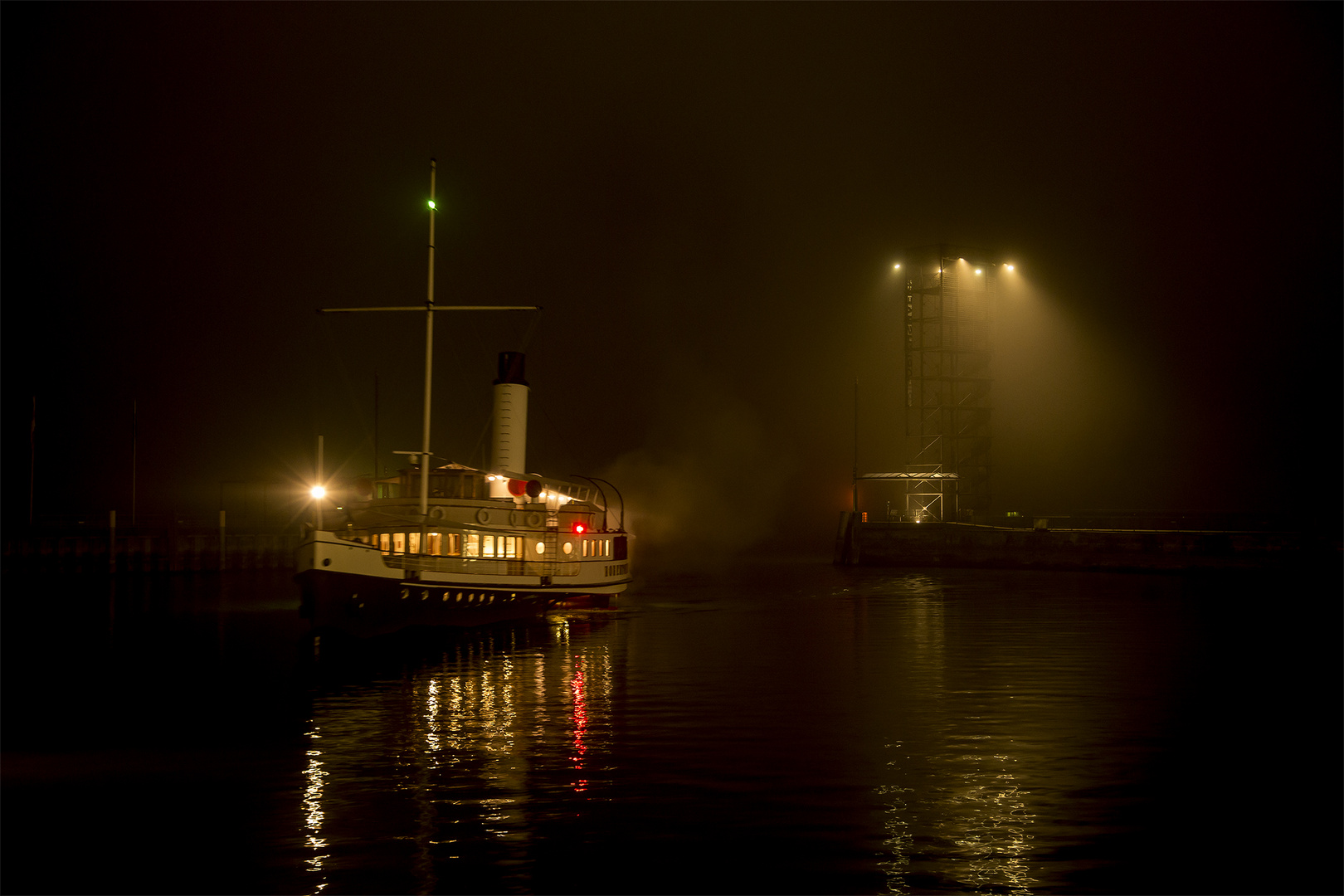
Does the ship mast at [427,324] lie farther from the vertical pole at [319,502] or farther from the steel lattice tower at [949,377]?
the steel lattice tower at [949,377]

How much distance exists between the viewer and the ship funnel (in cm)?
4406

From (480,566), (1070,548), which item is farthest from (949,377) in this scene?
(480,566)

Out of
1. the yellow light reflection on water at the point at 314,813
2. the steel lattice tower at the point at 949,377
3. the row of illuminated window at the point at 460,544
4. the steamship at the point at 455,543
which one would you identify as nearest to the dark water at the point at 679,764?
the yellow light reflection on water at the point at 314,813

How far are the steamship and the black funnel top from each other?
4cm

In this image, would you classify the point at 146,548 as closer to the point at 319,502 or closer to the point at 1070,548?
the point at 319,502

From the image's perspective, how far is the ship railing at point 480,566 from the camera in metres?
34.2

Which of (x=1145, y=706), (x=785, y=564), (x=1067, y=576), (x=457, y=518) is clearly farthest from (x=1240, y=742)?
(x=785, y=564)

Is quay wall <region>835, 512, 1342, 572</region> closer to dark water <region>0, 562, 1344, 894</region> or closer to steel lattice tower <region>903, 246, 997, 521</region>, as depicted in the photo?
steel lattice tower <region>903, 246, 997, 521</region>

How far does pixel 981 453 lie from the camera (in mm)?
84375

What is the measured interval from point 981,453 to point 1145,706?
64.9m

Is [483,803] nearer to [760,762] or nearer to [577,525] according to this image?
[760,762]

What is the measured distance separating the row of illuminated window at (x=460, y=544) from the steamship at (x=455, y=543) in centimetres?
4

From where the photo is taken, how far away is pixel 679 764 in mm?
16531

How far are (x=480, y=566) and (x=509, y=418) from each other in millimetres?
9133
